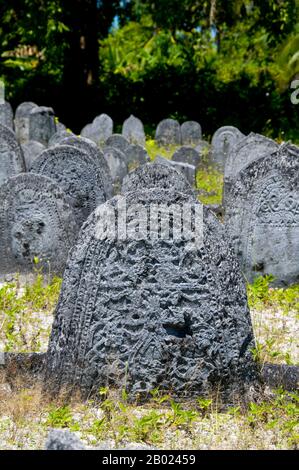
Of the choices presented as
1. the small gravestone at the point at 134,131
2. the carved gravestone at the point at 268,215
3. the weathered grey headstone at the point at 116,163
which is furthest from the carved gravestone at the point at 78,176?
the small gravestone at the point at 134,131

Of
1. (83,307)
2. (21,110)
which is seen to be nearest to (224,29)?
(21,110)

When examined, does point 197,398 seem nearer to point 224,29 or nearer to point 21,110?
point 21,110

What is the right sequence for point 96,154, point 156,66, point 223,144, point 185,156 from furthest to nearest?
point 156,66 < point 223,144 < point 185,156 < point 96,154

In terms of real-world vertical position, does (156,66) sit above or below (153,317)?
above

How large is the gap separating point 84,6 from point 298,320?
61.1 ft

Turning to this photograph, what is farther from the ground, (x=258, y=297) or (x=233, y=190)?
(x=233, y=190)

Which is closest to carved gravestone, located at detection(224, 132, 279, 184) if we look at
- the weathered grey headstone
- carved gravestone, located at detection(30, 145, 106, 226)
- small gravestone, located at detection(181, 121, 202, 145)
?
the weathered grey headstone

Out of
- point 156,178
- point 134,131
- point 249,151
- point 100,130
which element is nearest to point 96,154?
point 156,178

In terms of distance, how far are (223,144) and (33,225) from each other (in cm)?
905

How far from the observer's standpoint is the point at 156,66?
28562 mm

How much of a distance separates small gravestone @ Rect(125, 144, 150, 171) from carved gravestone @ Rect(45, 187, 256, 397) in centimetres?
1029

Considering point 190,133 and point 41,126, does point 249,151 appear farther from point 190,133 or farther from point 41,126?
point 190,133

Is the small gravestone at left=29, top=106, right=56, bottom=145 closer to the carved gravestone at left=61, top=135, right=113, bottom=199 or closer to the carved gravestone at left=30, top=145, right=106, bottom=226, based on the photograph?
the carved gravestone at left=61, top=135, right=113, bottom=199
